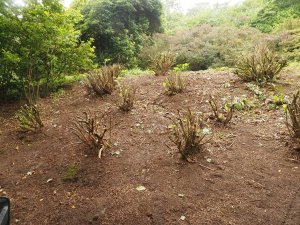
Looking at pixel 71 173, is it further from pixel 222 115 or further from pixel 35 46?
pixel 35 46

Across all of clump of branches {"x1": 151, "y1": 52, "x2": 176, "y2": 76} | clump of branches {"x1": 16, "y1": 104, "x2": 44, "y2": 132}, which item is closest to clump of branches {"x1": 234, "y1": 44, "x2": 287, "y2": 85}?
clump of branches {"x1": 151, "y1": 52, "x2": 176, "y2": 76}

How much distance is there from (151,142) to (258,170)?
4.63 ft

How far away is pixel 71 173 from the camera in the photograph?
3.02 metres

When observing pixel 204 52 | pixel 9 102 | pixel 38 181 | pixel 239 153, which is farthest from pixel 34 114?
pixel 204 52

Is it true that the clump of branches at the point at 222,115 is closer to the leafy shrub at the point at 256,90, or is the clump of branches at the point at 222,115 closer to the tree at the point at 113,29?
the leafy shrub at the point at 256,90

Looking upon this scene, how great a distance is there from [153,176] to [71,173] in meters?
0.98

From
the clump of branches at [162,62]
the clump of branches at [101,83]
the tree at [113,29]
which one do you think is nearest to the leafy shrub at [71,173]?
the clump of branches at [101,83]

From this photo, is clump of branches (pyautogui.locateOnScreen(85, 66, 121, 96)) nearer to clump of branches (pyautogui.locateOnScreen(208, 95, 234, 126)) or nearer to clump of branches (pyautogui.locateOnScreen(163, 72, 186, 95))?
clump of branches (pyautogui.locateOnScreen(163, 72, 186, 95))

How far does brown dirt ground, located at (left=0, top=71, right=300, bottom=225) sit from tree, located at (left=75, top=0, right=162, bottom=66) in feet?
15.7

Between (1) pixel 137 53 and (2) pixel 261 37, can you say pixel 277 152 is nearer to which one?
(2) pixel 261 37

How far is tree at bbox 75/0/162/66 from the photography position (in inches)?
340

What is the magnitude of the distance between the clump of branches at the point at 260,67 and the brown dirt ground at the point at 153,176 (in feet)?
3.04

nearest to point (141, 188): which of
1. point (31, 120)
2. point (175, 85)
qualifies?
point (31, 120)

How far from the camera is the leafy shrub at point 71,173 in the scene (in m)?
2.94
